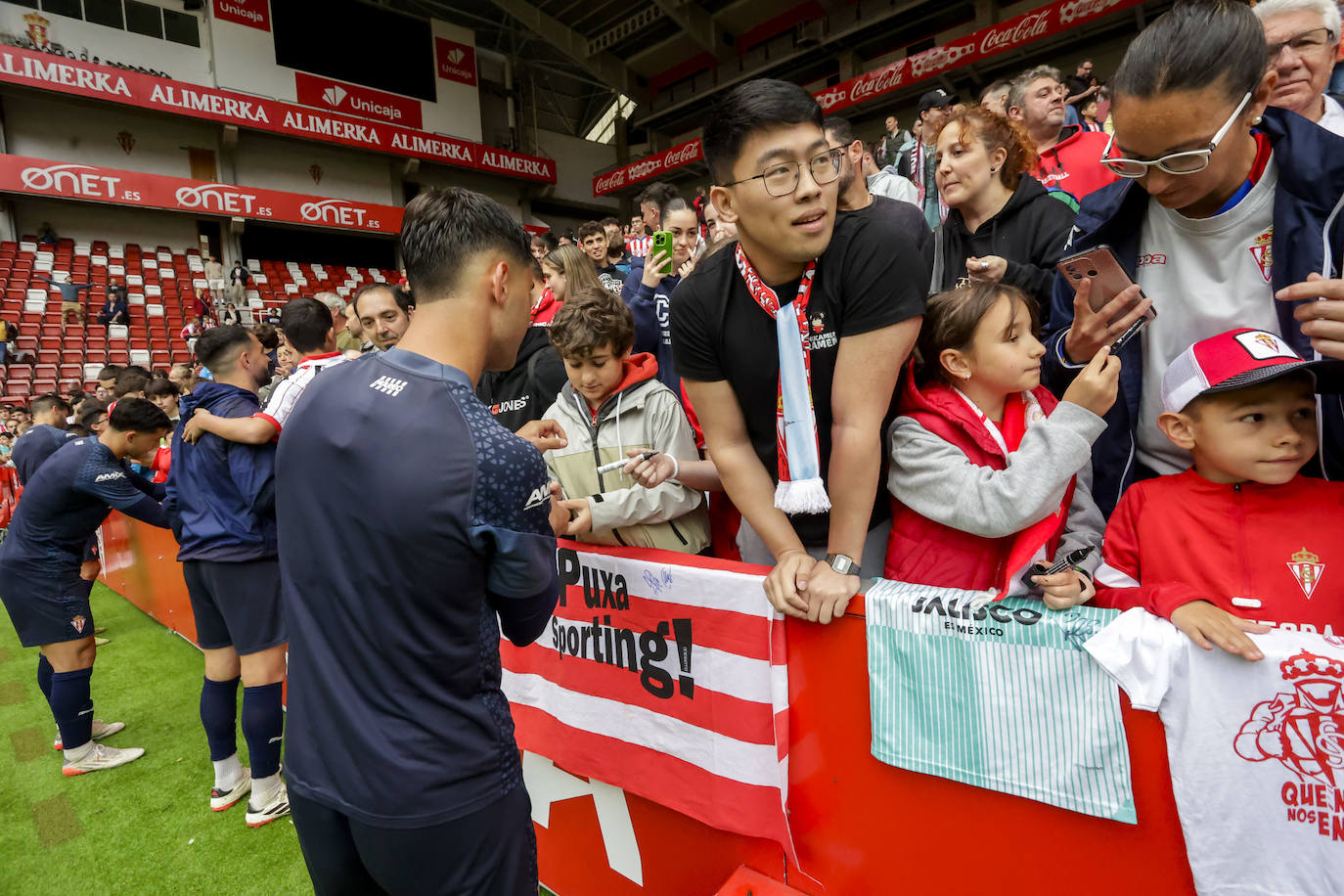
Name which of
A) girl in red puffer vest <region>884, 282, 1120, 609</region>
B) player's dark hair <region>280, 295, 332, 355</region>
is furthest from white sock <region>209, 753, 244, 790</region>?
girl in red puffer vest <region>884, 282, 1120, 609</region>

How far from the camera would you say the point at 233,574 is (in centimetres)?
278

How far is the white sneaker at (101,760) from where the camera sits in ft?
10.7

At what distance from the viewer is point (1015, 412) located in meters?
1.52

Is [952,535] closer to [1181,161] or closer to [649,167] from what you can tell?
[1181,161]

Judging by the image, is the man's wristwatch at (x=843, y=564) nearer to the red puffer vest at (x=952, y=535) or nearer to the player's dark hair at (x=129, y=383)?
the red puffer vest at (x=952, y=535)

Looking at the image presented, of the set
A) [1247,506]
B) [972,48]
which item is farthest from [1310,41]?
[972,48]

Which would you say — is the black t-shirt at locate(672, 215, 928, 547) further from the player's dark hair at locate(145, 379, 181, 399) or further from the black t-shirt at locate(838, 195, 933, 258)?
the player's dark hair at locate(145, 379, 181, 399)

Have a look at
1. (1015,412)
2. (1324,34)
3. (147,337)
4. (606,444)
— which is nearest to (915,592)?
(1015,412)

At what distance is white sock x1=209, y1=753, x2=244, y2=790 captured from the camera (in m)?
2.92

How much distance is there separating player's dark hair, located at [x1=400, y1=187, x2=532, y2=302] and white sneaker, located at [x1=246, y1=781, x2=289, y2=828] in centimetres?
256

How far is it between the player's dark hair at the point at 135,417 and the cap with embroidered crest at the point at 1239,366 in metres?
4.27

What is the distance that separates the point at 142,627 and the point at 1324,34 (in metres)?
7.21

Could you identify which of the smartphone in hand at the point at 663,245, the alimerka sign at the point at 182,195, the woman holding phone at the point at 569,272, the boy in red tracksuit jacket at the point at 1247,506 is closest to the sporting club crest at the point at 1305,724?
the boy in red tracksuit jacket at the point at 1247,506

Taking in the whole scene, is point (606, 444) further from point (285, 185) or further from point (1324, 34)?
point (285, 185)
